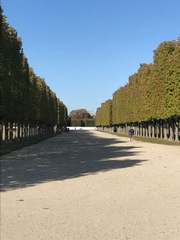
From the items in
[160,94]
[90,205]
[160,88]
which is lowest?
[90,205]

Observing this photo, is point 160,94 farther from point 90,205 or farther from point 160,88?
point 90,205

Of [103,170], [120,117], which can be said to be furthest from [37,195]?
[120,117]

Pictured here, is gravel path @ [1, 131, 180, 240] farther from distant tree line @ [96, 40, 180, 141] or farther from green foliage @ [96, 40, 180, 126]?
distant tree line @ [96, 40, 180, 141]

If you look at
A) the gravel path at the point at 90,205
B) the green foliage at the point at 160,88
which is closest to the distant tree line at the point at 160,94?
the green foliage at the point at 160,88

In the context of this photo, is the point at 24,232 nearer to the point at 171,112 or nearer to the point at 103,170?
the point at 103,170

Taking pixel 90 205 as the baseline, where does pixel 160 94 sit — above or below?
above

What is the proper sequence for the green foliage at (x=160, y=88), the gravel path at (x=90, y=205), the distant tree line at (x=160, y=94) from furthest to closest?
the distant tree line at (x=160, y=94), the green foliage at (x=160, y=88), the gravel path at (x=90, y=205)

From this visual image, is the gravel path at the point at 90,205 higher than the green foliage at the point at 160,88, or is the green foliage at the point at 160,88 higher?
the green foliage at the point at 160,88

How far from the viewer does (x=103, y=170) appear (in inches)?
684

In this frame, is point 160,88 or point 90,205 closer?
point 90,205

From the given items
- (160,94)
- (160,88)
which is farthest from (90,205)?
(160,88)

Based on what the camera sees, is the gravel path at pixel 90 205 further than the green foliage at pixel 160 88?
No

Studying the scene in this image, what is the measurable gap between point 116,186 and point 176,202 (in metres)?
2.98

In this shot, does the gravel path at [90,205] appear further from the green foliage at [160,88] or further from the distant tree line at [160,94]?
the distant tree line at [160,94]
